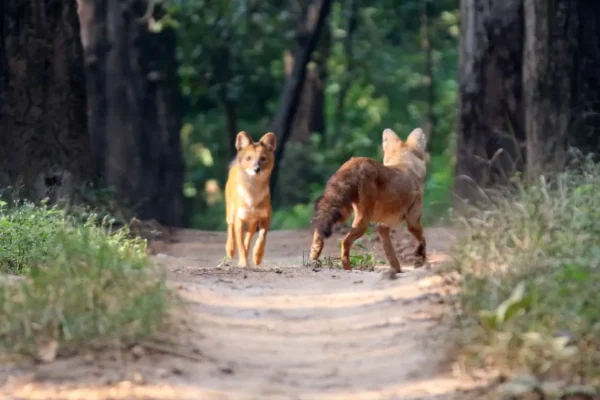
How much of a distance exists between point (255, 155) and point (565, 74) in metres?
3.52

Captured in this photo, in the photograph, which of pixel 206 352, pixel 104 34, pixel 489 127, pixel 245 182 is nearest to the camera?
pixel 206 352

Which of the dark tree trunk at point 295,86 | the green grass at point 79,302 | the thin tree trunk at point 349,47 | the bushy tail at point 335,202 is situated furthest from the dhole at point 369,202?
the thin tree trunk at point 349,47

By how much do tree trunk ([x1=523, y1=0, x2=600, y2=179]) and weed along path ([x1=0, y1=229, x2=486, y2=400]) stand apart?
480cm

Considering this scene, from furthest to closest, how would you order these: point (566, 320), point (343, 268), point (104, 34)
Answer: point (104, 34)
point (343, 268)
point (566, 320)

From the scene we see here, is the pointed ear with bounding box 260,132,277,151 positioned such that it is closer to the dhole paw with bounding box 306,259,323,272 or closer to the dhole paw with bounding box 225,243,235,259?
the dhole paw with bounding box 225,243,235,259

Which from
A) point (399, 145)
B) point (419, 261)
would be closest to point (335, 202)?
point (419, 261)

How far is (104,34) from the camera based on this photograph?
21.7m

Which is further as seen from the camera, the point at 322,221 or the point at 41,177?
Answer: the point at 41,177

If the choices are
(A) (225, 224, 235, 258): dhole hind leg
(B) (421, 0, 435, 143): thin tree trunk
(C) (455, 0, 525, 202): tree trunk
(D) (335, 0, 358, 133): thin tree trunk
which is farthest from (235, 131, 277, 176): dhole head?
(D) (335, 0, 358, 133): thin tree trunk

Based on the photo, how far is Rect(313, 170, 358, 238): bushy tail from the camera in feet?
30.4

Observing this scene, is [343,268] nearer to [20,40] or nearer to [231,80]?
[20,40]

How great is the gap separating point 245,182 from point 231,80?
1570cm

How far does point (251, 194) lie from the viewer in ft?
37.1

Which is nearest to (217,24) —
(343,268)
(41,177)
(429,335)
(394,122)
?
(394,122)
